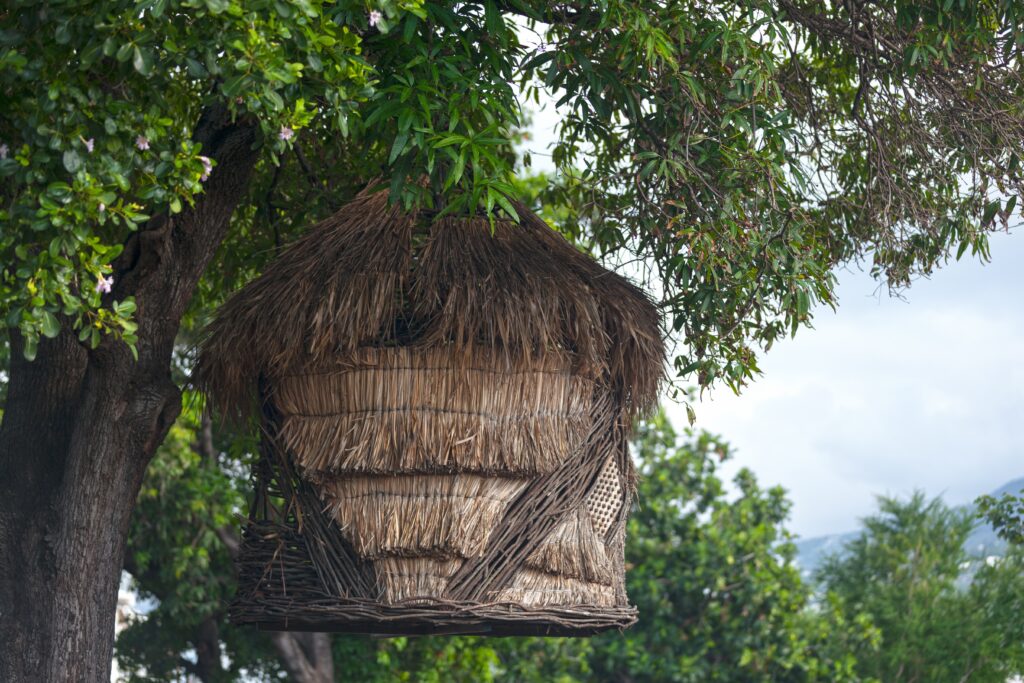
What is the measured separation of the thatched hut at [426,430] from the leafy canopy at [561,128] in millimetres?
311

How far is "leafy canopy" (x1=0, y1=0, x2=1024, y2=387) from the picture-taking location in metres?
3.49

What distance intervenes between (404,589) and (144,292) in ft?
4.81

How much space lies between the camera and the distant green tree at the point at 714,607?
12.7 metres

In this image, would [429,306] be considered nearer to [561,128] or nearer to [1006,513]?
[561,128]

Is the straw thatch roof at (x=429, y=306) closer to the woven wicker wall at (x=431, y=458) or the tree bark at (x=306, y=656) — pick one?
the woven wicker wall at (x=431, y=458)

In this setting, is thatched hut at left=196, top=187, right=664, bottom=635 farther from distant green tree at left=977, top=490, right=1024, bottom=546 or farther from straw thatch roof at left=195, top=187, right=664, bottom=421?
distant green tree at left=977, top=490, right=1024, bottom=546

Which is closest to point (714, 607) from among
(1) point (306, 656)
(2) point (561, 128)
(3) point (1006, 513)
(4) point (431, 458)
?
(1) point (306, 656)

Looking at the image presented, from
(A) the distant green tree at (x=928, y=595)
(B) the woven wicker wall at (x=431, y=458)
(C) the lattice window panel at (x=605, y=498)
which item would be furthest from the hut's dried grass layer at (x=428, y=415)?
(A) the distant green tree at (x=928, y=595)

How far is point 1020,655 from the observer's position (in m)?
10.4

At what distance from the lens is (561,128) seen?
19.7ft

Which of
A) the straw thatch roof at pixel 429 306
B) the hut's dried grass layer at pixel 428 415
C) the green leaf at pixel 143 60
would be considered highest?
the green leaf at pixel 143 60

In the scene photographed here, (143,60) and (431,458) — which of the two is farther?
(431,458)

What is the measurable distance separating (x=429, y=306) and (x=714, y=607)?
9.52m

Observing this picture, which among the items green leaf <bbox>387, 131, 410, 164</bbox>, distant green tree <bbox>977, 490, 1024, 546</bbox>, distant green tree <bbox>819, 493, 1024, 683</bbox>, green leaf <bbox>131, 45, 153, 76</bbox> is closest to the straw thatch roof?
green leaf <bbox>387, 131, 410, 164</bbox>
